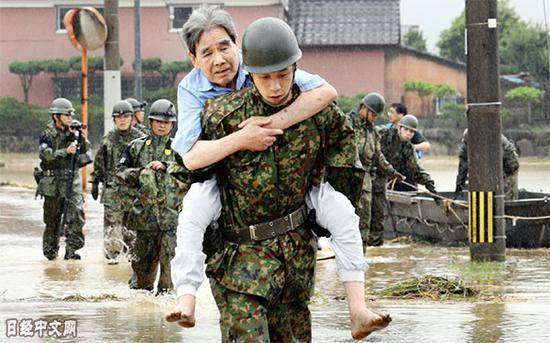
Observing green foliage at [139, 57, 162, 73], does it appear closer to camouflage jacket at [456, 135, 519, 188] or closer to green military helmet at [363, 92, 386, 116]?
camouflage jacket at [456, 135, 519, 188]

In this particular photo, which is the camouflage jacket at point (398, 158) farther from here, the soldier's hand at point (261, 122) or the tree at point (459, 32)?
the tree at point (459, 32)

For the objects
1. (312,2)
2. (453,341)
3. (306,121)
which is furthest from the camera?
(312,2)

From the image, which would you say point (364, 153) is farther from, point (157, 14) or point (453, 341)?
point (157, 14)

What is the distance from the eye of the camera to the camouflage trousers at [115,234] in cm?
1596

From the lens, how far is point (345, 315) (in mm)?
10922

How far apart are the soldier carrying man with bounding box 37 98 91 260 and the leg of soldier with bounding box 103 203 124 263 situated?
71 centimetres

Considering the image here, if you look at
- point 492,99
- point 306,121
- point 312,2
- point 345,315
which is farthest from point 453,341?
point 312,2

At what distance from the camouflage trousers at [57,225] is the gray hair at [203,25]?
10728mm

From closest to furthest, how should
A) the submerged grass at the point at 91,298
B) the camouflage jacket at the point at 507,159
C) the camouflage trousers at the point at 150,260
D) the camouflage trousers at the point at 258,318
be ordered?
the camouflage trousers at the point at 258,318
the submerged grass at the point at 91,298
the camouflage trousers at the point at 150,260
the camouflage jacket at the point at 507,159

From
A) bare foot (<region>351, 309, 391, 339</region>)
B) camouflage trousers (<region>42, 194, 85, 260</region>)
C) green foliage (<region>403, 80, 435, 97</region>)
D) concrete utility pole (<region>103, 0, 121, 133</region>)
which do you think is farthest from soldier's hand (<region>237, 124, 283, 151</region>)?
green foliage (<region>403, 80, 435, 97</region>)

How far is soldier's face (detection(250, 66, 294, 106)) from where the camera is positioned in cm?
586

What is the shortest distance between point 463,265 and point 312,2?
46780mm

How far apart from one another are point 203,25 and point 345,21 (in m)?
53.9

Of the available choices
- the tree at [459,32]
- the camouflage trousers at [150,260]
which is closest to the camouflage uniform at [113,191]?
the camouflage trousers at [150,260]
